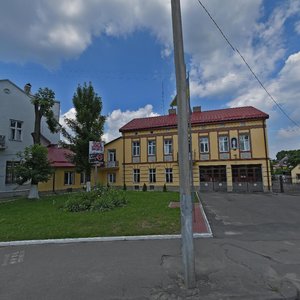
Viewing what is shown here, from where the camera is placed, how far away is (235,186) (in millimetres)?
29781

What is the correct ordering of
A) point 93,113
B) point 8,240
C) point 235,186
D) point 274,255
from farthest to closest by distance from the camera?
point 235,186
point 93,113
point 8,240
point 274,255

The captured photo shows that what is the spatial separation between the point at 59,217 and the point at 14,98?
58.1 ft

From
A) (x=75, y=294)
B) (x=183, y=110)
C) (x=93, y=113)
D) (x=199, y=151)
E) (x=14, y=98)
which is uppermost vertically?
(x=14, y=98)

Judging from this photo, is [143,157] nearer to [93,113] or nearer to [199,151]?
[199,151]

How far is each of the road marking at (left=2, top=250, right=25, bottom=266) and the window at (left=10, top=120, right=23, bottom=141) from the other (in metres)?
19.7

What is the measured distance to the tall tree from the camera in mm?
21656

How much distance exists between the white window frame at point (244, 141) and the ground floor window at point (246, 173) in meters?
2.12

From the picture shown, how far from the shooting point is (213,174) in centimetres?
3125

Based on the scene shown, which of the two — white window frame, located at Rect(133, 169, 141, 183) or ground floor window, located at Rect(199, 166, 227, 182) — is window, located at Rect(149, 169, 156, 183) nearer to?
white window frame, located at Rect(133, 169, 141, 183)

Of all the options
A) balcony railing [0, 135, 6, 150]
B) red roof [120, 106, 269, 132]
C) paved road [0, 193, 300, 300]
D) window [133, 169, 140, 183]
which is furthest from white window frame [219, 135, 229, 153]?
paved road [0, 193, 300, 300]

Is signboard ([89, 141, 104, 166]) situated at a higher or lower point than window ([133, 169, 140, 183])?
higher

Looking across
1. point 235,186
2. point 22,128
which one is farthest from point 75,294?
point 235,186

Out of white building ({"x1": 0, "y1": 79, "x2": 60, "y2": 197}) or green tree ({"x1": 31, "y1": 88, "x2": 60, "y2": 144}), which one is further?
white building ({"x1": 0, "y1": 79, "x2": 60, "y2": 197})

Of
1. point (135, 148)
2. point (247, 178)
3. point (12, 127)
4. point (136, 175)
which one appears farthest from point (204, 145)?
point (12, 127)
